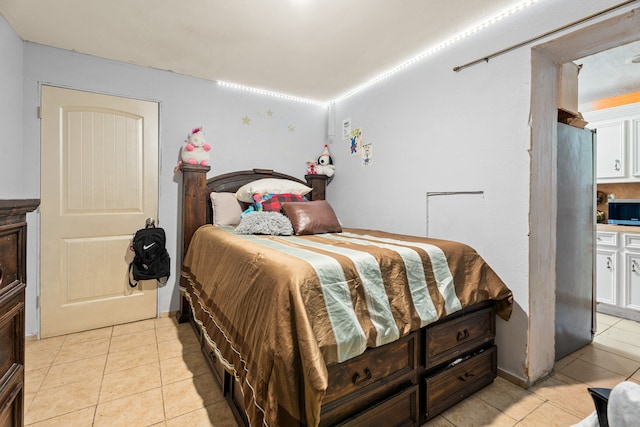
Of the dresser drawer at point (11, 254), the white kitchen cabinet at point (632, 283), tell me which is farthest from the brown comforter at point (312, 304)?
the white kitchen cabinet at point (632, 283)

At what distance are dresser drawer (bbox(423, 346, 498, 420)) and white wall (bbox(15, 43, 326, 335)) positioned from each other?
2381 mm

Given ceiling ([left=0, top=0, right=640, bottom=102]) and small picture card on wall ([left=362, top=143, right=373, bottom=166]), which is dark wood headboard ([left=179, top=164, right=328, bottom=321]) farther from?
small picture card on wall ([left=362, top=143, right=373, bottom=166])

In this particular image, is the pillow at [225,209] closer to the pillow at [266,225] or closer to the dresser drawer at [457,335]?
the pillow at [266,225]

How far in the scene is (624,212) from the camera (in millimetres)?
3119

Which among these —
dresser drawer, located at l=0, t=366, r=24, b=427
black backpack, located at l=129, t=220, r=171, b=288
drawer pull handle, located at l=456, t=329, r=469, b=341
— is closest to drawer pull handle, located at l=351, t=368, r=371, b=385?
drawer pull handle, located at l=456, t=329, r=469, b=341

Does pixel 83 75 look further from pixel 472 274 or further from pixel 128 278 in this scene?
pixel 472 274

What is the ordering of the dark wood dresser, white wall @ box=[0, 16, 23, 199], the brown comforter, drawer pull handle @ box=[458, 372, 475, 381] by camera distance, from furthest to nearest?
1. white wall @ box=[0, 16, 23, 199]
2. drawer pull handle @ box=[458, 372, 475, 381]
3. the brown comforter
4. the dark wood dresser

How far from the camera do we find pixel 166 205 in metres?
2.76

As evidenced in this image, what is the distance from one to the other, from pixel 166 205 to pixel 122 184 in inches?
15.3

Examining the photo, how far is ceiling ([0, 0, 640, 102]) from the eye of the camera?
5.96ft

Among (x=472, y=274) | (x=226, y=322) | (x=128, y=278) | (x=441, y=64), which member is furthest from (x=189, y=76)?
(x=472, y=274)

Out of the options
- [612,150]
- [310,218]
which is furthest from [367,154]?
[612,150]

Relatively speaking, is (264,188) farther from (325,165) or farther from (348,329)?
(348,329)

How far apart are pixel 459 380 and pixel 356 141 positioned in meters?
2.29
